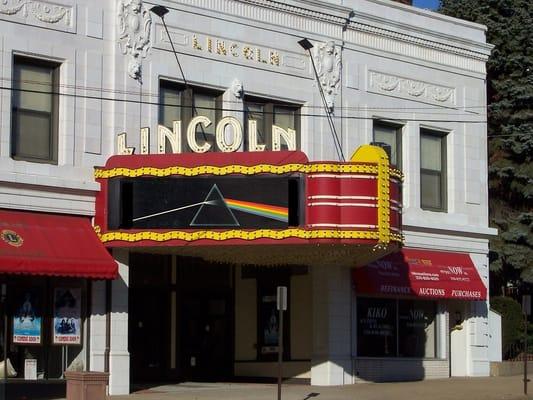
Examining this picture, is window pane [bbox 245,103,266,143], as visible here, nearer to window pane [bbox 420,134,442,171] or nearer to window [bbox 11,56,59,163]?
window [bbox 11,56,59,163]

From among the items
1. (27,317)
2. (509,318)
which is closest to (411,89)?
(509,318)

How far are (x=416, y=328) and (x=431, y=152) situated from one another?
5564mm

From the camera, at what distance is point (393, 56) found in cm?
3691

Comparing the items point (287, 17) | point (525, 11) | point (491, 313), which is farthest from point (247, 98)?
point (525, 11)

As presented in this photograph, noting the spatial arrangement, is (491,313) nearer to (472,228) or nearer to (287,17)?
(472,228)

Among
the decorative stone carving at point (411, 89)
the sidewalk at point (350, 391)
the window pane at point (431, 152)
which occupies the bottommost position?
the sidewalk at point (350, 391)

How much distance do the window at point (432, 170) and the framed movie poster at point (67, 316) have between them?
13.1 m

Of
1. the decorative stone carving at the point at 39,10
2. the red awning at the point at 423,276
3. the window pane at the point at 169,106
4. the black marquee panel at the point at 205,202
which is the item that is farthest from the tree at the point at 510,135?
the decorative stone carving at the point at 39,10

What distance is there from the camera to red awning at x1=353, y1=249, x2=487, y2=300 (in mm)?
34781

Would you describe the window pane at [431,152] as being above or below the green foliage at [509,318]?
above

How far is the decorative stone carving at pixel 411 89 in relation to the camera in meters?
36.4

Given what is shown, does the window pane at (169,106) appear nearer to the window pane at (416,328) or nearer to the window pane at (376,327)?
the window pane at (376,327)

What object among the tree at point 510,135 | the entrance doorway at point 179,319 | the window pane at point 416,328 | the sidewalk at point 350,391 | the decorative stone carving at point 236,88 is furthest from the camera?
the tree at point 510,135

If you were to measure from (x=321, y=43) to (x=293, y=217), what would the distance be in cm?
839
